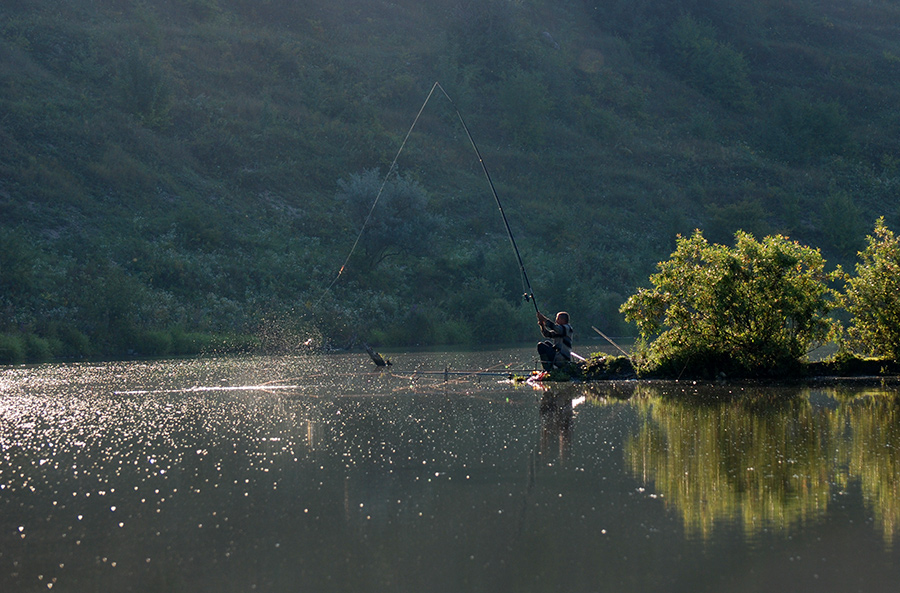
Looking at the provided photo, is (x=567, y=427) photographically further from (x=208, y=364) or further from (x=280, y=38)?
(x=280, y=38)

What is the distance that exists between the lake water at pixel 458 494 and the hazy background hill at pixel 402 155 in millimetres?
20101

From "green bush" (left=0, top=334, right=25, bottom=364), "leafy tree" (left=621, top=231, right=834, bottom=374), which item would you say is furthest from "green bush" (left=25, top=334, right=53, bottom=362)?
"leafy tree" (left=621, top=231, right=834, bottom=374)

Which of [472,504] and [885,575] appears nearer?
[885,575]

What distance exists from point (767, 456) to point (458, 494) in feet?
11.9

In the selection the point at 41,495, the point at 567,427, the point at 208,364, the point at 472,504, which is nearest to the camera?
the point at 472,504

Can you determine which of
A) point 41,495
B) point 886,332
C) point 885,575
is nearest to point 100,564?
point 41,495

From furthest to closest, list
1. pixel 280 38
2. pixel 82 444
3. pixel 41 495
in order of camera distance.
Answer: pixel 280 38, pixel 82 444, pixel 41 495

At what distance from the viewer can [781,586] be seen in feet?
18.6

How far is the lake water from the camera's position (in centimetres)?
620

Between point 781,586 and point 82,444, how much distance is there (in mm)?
8997

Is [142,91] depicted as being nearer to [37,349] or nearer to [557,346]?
[37,349]

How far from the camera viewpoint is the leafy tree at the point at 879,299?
17.5 metres

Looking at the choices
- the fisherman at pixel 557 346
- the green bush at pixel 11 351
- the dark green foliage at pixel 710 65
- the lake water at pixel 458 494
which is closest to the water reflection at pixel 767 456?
the lake water at pixel 458 494

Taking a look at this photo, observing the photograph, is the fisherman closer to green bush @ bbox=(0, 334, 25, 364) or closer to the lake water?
the lake water
